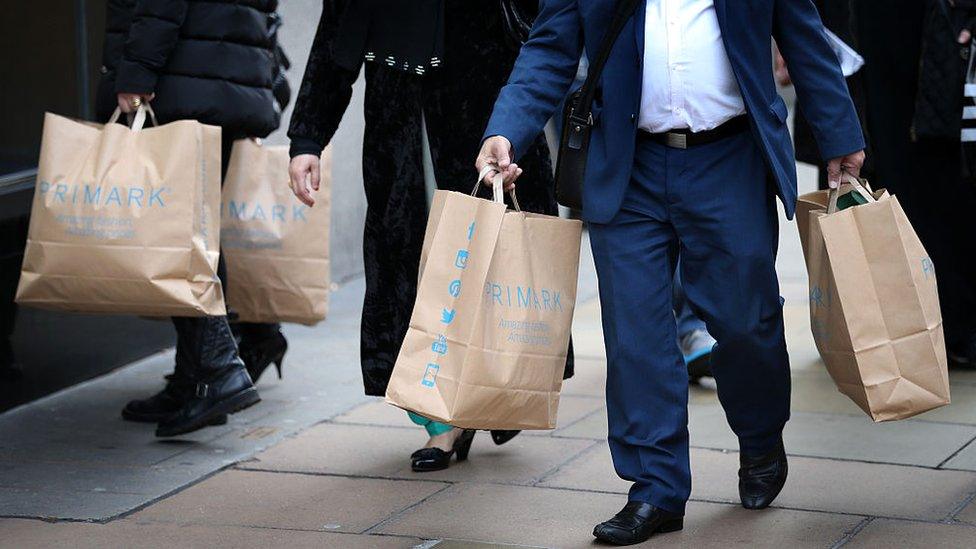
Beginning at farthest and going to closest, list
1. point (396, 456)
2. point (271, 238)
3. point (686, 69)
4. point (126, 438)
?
point (271, 238)
point (126, 438)
point (396, 456)
point (686, 69)

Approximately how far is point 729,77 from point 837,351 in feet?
2.48

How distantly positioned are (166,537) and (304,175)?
1.21 metres

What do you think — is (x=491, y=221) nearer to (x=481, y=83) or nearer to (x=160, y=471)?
(x=481, y=83)

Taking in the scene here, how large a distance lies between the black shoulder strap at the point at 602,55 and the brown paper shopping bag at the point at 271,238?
1.66 metres

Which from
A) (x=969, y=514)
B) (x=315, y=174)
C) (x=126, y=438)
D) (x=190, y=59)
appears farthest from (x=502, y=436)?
(x=190, y=59)

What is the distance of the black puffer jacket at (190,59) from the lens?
493 cm

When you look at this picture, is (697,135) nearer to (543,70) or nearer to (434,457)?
(543,70)

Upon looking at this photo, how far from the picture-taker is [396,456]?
505cm

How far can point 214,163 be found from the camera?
479 cm

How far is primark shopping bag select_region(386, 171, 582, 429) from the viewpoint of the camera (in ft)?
12.2

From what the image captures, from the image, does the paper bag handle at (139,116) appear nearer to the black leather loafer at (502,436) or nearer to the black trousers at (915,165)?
the black leather loafer at (502,436)

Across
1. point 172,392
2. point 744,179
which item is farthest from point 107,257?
point 744,179

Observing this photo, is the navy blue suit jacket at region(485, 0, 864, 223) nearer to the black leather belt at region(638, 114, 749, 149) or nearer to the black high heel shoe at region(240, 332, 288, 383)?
the black leather belt at region(638, 114, 749, 149)

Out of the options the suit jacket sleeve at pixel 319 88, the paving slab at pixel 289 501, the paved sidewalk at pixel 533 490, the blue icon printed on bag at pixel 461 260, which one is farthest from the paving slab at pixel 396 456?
the blue icon printed on bag at pixel 461 260
